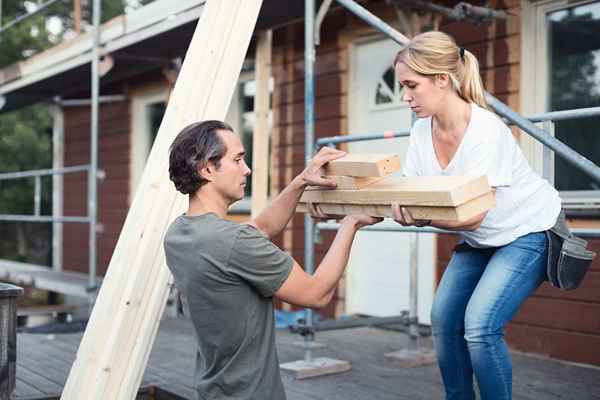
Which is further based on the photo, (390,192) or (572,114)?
(572,114)

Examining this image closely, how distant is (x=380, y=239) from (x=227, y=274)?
4.27 meters

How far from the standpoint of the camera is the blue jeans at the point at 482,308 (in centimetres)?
251

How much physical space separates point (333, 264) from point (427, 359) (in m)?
2.70

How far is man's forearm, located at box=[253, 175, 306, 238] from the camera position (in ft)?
8.91

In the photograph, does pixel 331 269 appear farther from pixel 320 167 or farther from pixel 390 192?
pixel 320 167

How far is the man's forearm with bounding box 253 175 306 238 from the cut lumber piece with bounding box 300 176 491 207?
0.08 meters

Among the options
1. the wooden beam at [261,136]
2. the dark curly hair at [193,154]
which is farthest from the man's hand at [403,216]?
the wooden beam at [261,136]

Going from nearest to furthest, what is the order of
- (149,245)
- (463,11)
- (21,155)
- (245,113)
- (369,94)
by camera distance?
(149,245)
(463,11)
(369,94)
(245,113)
(21,155)

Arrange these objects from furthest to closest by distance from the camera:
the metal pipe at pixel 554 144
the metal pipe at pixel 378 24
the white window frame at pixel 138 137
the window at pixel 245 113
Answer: the white window frame at pixel 138 137 → the window at pixel 245 113 → the metal pipe at pixel 378 24 → the metal pipe at pixel 554 144

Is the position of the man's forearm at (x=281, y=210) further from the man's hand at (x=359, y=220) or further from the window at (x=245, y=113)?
the window at (x=245, y=113)

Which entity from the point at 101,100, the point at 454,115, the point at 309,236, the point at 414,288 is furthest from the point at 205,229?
the point at 101,100

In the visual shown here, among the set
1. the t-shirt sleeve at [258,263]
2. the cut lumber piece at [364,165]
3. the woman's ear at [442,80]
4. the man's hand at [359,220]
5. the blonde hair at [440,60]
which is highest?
the blonde hair at [440,60]

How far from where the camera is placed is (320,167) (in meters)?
2.63

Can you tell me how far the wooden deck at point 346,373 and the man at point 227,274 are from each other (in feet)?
5.91
